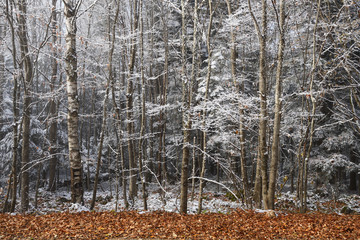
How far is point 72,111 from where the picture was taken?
658cm

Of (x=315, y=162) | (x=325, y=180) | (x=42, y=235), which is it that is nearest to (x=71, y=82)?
(x=42, y=235)

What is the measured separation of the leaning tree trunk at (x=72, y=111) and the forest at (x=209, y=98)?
1.0 inches

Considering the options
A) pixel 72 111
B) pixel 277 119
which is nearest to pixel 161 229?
pixel 72 111

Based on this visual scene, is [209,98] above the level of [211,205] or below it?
above

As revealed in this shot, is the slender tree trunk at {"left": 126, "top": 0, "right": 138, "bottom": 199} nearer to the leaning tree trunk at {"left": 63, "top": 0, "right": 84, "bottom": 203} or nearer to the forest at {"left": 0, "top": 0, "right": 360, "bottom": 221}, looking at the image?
the forest at {"left": 0, "top": 0, "right": 360, "bottom": 221}

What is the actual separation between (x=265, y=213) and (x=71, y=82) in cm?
620

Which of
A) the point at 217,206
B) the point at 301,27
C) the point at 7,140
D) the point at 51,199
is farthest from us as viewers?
the point at 51,199

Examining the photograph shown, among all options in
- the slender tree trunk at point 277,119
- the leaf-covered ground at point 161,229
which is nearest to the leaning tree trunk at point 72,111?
the leaf-covered ground at point 161,229

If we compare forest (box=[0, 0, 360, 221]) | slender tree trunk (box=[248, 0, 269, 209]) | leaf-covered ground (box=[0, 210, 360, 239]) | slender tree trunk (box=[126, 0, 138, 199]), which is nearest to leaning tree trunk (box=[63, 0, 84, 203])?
forest (box=[0, 0, 360, 221])

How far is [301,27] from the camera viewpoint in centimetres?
1227

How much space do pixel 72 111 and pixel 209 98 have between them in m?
4.56

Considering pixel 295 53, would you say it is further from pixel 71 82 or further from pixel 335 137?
pixel 71 82

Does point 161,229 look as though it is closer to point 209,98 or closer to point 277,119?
point 277,119

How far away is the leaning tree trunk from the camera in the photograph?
21.2 feet
